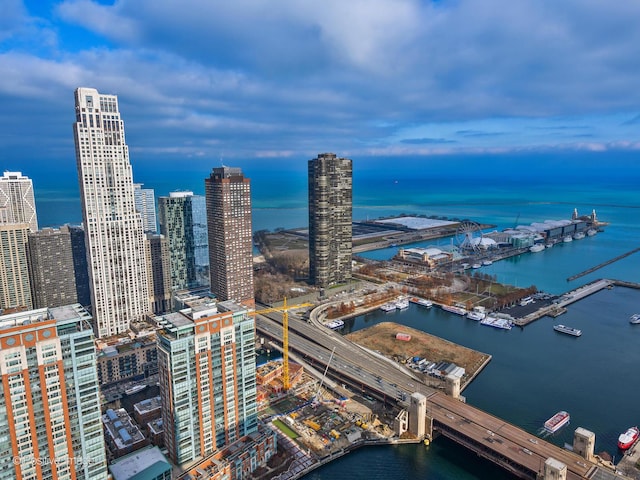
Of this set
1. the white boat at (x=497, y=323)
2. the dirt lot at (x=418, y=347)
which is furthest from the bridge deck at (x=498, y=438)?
the white boat at (x=497, y=323)

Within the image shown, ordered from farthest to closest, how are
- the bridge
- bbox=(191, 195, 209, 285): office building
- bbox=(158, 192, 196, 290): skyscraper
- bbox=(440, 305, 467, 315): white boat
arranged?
1. bbox=(191, 195, 209, 285): office building
2. bbox=(158, 192, 196, 290): skyscraper
3. bbox=(440, 305, 467, 315): white boat
4. the bridge

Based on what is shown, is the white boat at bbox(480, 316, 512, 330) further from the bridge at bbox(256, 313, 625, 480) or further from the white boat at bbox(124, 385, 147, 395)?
the white boat at bbox(124, 385, 147, 395)

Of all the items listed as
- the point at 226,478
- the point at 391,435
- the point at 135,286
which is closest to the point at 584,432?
the point at 391,435


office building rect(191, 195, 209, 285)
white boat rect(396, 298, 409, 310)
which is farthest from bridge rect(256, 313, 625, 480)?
office building rect(191, 195, 209, 285)

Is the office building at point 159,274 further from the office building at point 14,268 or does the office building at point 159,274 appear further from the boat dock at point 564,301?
the boat dock at point 564,301

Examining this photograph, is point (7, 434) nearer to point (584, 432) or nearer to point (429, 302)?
point (584, 432)
